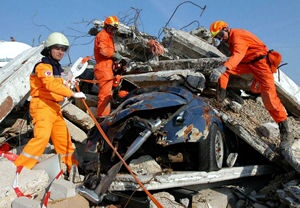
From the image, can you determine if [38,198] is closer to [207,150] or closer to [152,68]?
[207,150]

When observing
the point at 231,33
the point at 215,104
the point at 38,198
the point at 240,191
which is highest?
the point at 231,33

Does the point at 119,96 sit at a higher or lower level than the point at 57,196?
higher

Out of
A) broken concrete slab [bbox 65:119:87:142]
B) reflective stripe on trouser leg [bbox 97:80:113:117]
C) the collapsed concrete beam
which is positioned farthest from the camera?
the collapsed concrete beam

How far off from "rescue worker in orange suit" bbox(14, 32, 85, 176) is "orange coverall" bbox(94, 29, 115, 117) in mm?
1430

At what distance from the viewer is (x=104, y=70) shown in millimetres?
6895

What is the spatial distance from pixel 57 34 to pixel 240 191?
11.5ft

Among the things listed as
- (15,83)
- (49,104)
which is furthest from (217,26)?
(15,83)

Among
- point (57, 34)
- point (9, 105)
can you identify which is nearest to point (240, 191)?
point (57, 34)

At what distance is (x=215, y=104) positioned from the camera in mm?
6148

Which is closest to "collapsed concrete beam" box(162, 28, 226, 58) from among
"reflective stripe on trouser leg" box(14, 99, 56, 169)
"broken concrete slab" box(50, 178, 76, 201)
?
"reflective stripe on trouser leg" box(14, 99, 56, 169)

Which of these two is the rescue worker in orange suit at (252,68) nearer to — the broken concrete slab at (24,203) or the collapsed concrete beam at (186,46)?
the collapsed concrete beam at (186,46)

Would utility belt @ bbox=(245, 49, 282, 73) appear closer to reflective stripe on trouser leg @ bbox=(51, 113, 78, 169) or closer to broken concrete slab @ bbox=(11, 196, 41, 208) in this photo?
reflective stripe on trouser leg @ bbox=(51, 113, 78, 169)

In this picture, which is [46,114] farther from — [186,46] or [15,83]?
[186,46]

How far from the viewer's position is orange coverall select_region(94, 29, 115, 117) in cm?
666
